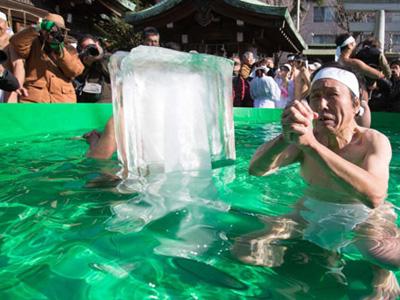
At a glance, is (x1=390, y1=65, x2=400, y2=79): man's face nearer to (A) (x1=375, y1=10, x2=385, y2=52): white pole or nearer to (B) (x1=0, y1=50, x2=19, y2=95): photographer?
(B) (x1=0, y1=50, x2=19, y2=95): photographer

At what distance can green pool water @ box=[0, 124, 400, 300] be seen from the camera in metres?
1.76

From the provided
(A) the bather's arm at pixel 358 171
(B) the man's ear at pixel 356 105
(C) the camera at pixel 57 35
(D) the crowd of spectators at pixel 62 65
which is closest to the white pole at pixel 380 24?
(D) the crowd of spectators at pixel 62 65

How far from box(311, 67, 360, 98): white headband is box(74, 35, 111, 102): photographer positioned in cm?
384

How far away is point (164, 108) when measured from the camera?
287cm

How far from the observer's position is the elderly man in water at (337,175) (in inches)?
72.8

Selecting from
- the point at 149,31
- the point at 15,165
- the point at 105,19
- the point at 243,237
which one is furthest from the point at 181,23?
the point at 243,237

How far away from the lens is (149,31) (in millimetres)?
5668

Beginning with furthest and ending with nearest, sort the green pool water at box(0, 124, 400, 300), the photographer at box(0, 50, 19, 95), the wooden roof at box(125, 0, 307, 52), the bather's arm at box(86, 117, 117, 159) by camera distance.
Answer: the wooden roof at box(125, 0, 307, 52), the photographer at box(0, 50, 19, 95), the bather's arm at box(86, 117, 117, 159), the green pool water at box(0, 124, 400, 300)

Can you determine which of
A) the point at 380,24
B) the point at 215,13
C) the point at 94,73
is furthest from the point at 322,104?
the point at 380,24

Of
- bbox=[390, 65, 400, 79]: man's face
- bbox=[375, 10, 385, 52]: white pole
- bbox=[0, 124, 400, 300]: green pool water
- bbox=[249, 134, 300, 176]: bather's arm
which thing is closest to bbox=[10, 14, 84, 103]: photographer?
bbox=[0, 124, 400, 300]: green pool water

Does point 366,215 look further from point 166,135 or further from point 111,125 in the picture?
point 111,125

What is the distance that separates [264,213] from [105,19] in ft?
52.9

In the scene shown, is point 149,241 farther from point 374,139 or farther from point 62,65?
point 62,65

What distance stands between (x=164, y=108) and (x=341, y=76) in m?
1.16
